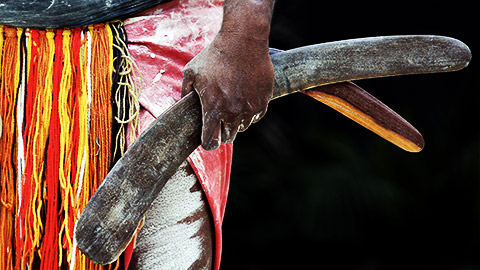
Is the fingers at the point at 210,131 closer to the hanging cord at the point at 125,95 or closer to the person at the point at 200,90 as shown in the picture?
the person at the point at 200,90

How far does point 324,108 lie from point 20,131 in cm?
255

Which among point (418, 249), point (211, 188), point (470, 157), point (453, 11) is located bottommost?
point (418, 249)

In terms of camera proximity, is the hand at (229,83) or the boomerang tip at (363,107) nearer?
the hand at (229,83)

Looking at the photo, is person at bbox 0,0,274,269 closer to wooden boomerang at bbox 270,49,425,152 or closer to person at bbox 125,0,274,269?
person at bbox 125,0,274,269

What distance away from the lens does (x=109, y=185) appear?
1.13 meters

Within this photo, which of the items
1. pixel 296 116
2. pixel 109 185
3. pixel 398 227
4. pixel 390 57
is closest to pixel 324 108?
pixel 296 116

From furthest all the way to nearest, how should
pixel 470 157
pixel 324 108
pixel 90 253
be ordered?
pixel 324 108, pixel 470 157, pixel 90 253

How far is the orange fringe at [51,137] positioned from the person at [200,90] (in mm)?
67

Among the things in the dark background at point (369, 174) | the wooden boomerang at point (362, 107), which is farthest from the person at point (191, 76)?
the dark background at point (369, 174)

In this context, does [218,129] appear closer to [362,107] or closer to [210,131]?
[210,131]

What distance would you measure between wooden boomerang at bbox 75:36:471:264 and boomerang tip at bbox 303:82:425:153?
3cm

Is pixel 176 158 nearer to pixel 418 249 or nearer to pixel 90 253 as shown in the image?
pixel 90 253

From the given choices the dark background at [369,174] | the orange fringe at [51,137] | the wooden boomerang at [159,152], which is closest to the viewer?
the wooden boomerang at [159,152]

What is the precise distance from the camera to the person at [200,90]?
1.15 meters
